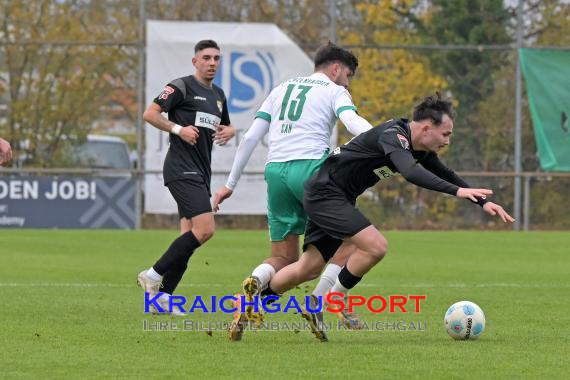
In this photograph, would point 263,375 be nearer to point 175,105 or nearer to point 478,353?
point 478,353

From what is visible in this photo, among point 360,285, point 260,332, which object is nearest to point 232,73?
point 360,285

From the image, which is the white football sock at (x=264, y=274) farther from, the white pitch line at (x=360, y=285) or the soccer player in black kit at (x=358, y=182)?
the white pitch line at (x=360, y=285)

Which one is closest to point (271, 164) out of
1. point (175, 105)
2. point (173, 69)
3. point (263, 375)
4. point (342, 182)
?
point (342, 182)

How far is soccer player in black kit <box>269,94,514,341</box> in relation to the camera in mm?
7656

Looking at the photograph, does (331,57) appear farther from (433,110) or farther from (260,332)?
(260,332)

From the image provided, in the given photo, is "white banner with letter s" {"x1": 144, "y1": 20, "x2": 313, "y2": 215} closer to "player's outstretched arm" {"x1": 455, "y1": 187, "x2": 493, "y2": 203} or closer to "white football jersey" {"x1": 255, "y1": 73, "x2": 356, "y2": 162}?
"white football jersey" {"x1": 255, "y1": 73, "x2": 356, "y2": 162}

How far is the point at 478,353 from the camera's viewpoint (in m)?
7.30

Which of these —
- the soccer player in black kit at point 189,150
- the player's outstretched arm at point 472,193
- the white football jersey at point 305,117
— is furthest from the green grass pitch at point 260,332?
the white football jersey at point 305,117

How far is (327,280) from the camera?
834 cm

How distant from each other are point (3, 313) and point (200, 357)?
2.89 m

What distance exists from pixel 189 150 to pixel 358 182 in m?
2.36

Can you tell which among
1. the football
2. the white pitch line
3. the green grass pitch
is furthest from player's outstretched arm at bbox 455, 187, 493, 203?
the white pitch line

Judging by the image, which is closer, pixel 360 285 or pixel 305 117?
pixel 305 117

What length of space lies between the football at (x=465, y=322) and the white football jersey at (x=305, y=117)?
4.52 feet
